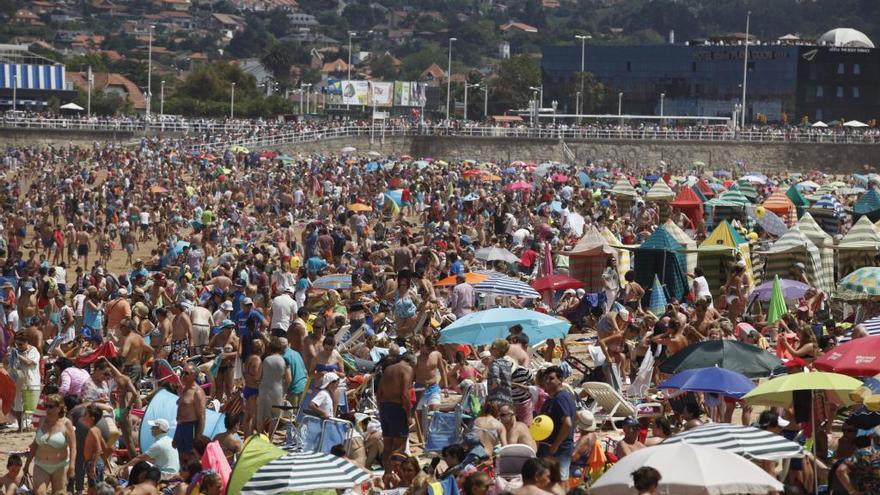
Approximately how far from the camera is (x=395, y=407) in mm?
10414

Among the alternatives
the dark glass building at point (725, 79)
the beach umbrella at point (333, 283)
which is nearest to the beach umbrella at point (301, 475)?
the beach umbrella at point (333, 283)

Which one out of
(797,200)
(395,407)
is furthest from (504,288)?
(797,200)

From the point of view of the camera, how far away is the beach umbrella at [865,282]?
14.1 meters

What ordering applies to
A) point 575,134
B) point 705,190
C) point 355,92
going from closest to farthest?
point 705,190 → point 575,134 → point 355,92

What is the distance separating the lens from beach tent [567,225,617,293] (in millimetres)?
17578

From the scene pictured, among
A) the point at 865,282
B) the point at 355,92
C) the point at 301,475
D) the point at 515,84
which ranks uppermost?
the point at 515,84

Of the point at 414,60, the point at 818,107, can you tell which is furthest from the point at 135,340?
the point at 414,60

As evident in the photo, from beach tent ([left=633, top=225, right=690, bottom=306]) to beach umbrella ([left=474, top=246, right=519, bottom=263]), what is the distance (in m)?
2.73

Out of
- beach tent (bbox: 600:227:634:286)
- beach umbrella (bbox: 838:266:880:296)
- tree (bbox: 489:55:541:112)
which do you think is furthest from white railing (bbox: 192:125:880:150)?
tree (bbox: 489:55:541:112)

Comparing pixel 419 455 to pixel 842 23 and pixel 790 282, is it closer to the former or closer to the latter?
pixel 790 282

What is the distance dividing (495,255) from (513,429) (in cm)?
1012

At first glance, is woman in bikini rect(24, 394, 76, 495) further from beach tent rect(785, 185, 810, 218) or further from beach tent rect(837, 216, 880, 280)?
beach tent rect(785, 185, 810, 218)

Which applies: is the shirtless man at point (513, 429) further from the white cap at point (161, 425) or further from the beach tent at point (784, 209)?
the beach tent at point (784, 209)

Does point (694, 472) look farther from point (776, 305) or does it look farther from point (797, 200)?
point (797, 200)
